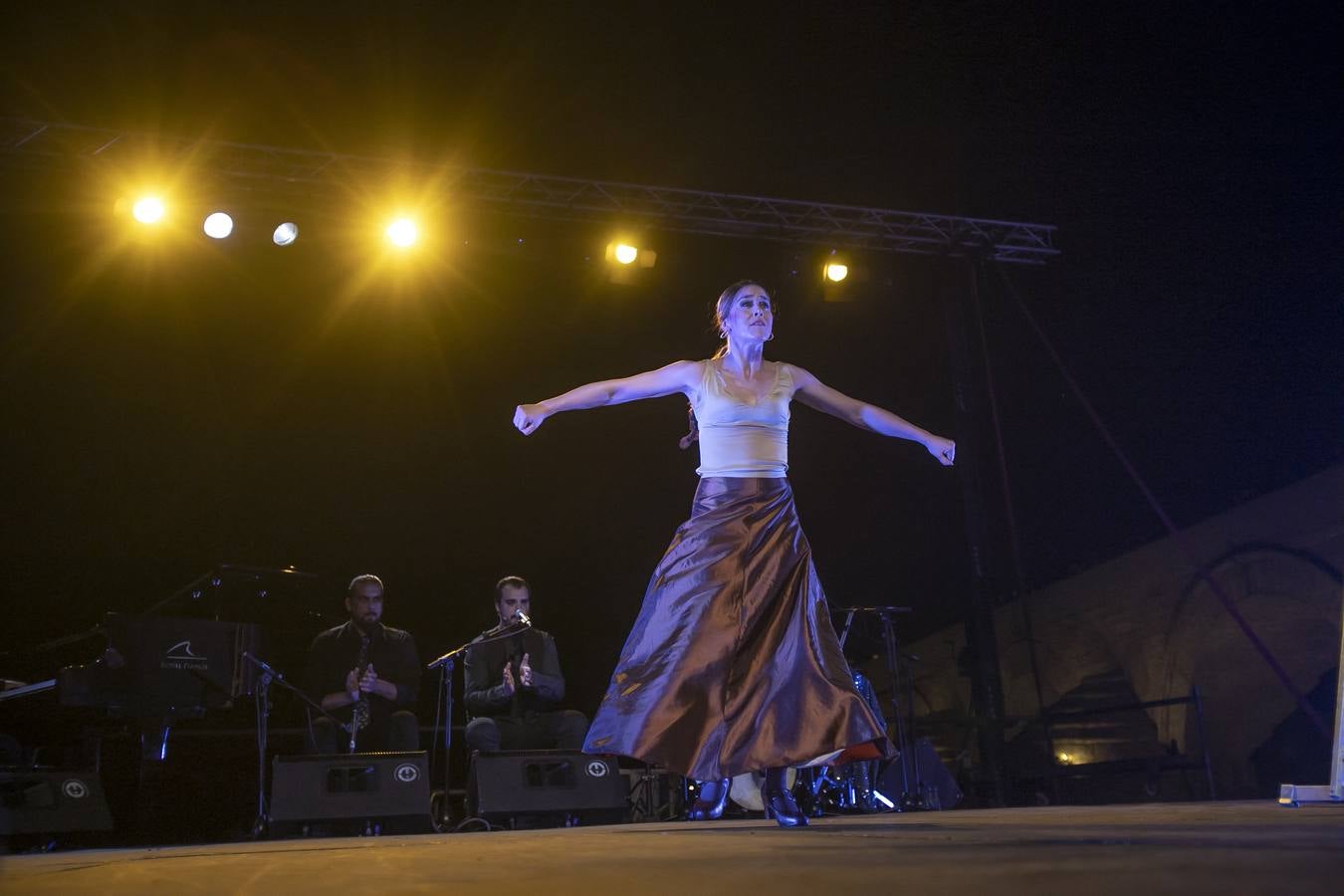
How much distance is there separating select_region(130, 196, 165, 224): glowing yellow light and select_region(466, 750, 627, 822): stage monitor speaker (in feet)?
13.8

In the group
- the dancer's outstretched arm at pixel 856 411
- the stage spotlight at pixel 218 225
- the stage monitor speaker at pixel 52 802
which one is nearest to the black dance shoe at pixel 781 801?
the dancer's outstretched arm at pixel 856 411

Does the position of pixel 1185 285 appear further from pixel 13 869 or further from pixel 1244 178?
pixel 13 869

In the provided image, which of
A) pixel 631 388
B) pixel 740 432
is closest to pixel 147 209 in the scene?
pixel 631 388

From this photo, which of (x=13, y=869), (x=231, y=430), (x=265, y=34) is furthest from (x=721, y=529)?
(x=231, y=430)

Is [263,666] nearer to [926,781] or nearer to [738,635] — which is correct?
[738,635]

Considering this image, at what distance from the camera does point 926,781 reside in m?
7.10

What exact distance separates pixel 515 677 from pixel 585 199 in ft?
12.1

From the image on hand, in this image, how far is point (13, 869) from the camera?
8.12 ft

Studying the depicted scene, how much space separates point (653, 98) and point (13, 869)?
5.40 meters

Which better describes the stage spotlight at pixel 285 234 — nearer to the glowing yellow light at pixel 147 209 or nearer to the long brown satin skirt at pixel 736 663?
the glowing yellow light at pixel 147 209

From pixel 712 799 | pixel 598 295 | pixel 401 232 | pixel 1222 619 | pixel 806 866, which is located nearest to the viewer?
pixel 806 866

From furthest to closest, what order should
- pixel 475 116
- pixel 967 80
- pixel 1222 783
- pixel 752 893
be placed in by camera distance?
pixel 1222 783, pixel 475 116, pixel 967 80, pixel 752 893

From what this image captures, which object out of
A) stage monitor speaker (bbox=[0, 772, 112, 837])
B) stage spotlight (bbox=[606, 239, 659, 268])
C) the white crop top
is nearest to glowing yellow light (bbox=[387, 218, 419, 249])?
stage spotlight (bbox=[606, 239, 659, 268])

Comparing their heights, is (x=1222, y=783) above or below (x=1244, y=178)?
below
